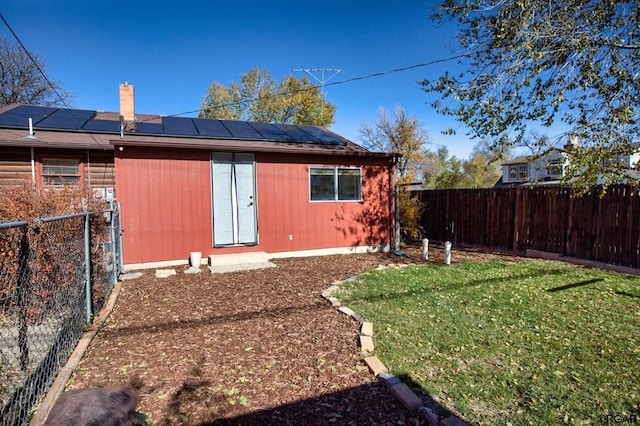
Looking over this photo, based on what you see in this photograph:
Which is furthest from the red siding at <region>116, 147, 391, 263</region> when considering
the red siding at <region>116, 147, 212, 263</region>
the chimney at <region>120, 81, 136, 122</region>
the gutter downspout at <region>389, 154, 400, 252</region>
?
the chimney at <region>120, 81, 136, 122</region>

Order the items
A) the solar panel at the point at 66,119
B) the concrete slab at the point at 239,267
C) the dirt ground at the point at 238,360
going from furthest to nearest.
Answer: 1. the solar panel at the point at 66,119
2. the concrete slab at the point at 239,267
3. the dirt ground at the point at 238,360

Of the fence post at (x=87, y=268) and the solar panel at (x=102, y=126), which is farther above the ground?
the solar panel at (x=102, y=126)

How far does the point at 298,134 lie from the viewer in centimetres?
998

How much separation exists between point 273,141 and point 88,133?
4.68 meters

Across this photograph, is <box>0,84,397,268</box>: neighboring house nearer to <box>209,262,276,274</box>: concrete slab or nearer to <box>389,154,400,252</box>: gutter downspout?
<box>389,154,400,252</box>: gutter downspout

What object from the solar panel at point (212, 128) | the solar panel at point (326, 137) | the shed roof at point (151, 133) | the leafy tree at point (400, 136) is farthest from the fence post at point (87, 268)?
the leafy tree at point (400, 136)

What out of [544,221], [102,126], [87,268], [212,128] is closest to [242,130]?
[212,128]

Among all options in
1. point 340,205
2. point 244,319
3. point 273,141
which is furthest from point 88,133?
point 244,319

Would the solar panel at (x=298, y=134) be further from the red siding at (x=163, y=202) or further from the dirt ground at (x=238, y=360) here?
the dirt ground at (x=238, y=360)

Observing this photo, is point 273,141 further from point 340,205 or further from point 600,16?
point 600,16

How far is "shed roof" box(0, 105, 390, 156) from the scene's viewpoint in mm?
7613

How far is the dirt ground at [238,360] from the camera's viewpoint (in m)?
2.18

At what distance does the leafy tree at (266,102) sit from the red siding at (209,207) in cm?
1662

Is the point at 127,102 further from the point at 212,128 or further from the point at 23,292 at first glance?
the point at 23,292
